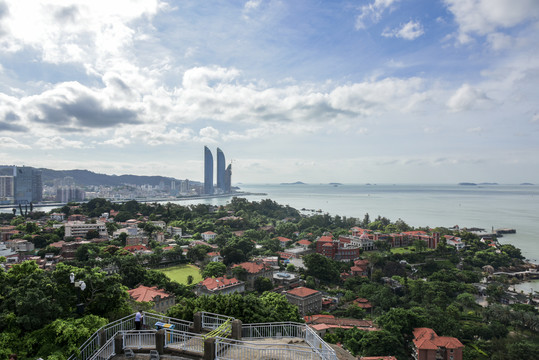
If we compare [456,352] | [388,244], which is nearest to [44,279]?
[456,352]

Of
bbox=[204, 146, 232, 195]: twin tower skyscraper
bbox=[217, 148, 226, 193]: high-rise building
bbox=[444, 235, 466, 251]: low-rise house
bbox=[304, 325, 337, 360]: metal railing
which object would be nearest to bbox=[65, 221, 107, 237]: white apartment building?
bbox=[304, 325, 337, 360]: metal railing

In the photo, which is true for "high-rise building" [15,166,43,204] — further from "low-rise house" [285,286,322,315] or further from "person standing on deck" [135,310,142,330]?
"person standing on deck" [135,310,142,330]

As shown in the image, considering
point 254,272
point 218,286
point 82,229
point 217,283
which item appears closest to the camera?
point 218,286

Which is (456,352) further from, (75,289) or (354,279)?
(75,289)

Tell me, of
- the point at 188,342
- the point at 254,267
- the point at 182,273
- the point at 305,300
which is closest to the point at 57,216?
the point at 182,273

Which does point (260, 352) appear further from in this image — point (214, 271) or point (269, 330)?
point (214, 271)

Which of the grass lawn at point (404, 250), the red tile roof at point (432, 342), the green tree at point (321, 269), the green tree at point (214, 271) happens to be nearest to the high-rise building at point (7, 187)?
the green tree at point (214, 271)
